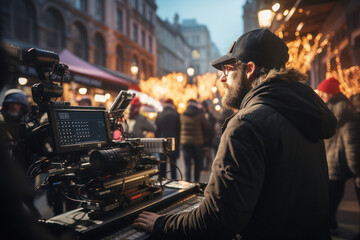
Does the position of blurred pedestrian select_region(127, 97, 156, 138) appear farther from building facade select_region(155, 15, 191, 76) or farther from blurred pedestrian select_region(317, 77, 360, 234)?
building facade select_region(155, 15, 191, 76)

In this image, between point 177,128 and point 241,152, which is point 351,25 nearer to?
point 177,128

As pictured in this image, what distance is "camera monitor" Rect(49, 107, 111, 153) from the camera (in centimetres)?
171

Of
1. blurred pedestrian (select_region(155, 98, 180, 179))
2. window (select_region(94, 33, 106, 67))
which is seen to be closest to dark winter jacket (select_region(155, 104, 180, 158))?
blurred pedestrian (select_region(155, 98, 180, 179))

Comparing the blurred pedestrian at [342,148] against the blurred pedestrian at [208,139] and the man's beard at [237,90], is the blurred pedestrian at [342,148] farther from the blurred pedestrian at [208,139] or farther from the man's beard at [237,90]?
the blurred pedestrian at [208,139]

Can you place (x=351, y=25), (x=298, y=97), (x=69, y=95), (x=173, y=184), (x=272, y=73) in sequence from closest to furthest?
(x=298, y=97)
(x=272, y=73)
(x=173, y=184)
(x=351, y=25)
(x=69, y=95)

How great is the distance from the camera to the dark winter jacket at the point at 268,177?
134cm

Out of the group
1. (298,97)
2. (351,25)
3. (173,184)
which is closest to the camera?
(298,97)

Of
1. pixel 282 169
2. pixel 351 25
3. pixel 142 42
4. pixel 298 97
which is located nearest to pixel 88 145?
pixel 282 169

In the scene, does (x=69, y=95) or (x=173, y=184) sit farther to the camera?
(x=69, y=95)

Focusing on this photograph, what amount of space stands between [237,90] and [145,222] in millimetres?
1083

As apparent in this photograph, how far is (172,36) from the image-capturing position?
47594mm

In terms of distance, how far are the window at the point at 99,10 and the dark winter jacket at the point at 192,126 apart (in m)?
17.6

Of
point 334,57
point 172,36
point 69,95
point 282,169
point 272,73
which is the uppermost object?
point 172,36

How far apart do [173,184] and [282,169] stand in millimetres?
1264
